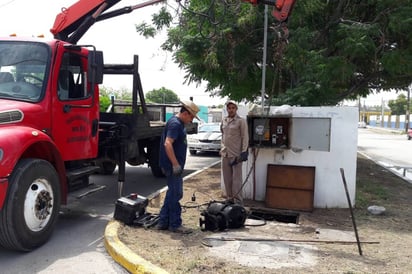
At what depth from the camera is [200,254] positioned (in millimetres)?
4789

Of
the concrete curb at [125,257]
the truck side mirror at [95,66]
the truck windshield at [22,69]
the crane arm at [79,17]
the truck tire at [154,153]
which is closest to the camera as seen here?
the concrete curb at [125,257]

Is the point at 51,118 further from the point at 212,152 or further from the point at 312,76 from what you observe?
the point at 212,152

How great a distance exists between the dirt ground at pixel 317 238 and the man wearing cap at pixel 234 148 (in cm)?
55

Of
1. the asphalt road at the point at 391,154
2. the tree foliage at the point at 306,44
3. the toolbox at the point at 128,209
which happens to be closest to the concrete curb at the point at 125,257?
the toolbox at the point at 128,209

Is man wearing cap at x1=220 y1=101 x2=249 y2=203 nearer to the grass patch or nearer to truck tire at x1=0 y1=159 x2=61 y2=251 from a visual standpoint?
the grass patch

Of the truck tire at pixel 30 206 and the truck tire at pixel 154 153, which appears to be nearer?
the truck tire at pixel 30 206

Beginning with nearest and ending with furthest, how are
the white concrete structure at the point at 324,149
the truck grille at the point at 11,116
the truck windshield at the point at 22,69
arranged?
the truck grille at the point at 11,116
the truck windshield at the point at 22,69
the white concrete structure at the point at 324,149

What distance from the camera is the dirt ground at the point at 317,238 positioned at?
4453mm

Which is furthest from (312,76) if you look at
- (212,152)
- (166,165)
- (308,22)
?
(212,152)

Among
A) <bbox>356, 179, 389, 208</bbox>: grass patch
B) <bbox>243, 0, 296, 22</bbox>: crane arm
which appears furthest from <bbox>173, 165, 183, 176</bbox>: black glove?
<bbox>356, 179, 389, 208</bbox>: grass patch

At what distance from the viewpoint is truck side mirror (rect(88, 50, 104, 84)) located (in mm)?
6074

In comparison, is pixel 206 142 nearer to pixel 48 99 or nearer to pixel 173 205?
pixel 173 205

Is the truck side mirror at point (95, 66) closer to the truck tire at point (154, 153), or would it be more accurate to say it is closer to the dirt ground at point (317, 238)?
the dirt ground at point (317, 238)

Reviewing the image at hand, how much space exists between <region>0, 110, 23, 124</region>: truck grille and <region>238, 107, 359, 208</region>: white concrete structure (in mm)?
3911
